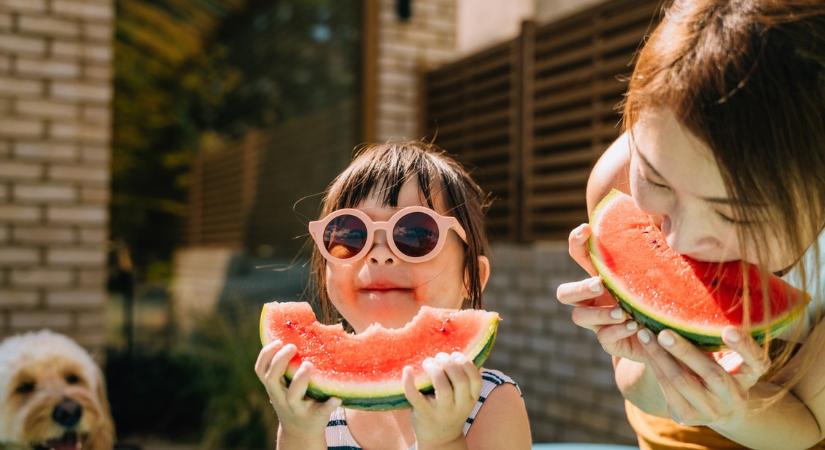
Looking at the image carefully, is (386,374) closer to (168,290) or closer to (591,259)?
(591,259)

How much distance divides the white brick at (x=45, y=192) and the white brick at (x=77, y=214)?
8 centimetres

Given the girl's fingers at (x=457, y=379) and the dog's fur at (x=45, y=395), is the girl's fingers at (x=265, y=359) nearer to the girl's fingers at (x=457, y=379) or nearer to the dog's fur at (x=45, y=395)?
the girl's fingers at (x=457, y=379)

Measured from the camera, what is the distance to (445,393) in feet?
4.91

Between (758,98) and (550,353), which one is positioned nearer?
(758,98)

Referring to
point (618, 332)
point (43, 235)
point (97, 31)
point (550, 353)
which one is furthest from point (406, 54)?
point (618, 332)

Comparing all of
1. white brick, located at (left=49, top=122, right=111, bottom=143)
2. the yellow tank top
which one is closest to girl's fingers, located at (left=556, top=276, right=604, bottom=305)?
the yellow tank top

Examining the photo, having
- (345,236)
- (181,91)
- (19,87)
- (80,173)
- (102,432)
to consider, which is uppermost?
(181,91)

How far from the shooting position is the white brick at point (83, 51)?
221 inches

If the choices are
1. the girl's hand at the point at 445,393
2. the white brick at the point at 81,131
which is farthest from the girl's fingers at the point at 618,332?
the white brick at the point at 81,131

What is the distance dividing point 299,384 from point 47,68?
500 cm

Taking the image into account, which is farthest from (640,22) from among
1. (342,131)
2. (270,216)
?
(270,216)

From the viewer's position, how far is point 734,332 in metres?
1.44

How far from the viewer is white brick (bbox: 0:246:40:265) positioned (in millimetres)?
5445

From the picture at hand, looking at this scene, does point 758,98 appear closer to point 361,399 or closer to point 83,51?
point 361,399
